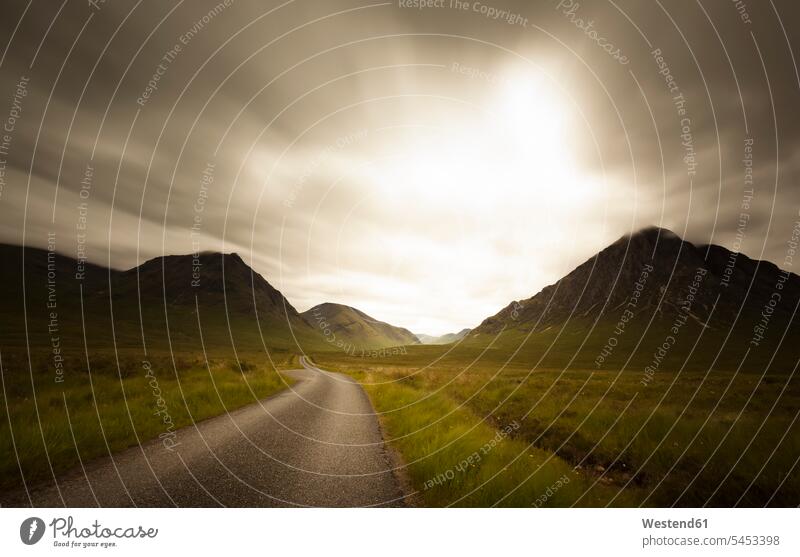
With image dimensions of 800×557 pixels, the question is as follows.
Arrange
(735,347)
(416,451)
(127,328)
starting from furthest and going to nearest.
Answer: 1. (127,328)
2. (735,347)
3. (416,451)

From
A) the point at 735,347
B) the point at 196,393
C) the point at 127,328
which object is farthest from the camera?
the point at 127,328

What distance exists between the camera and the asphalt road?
5.64m

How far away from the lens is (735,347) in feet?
→ 438

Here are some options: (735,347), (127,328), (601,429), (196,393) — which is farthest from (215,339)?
(735,347)

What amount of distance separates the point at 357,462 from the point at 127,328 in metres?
188

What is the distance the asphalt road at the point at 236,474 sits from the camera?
5637mm

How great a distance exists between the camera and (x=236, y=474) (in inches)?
260

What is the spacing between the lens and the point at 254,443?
29.1 ft

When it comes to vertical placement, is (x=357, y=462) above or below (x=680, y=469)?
below

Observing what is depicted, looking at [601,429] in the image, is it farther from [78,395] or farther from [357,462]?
[78,395]

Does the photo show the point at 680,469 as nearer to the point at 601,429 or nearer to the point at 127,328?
the point at 601,429

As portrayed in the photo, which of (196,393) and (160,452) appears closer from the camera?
(160,452)

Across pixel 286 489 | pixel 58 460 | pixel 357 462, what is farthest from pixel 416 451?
pixel 58 460

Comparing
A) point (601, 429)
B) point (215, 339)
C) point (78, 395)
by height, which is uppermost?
point (601, 429)
